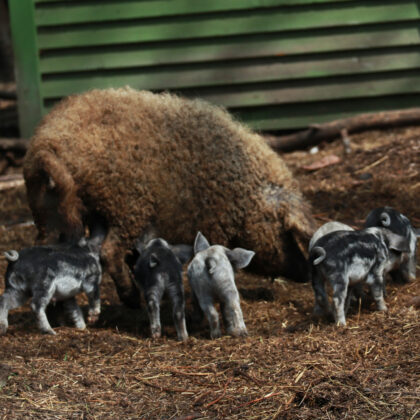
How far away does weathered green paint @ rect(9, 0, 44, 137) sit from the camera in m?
9.12

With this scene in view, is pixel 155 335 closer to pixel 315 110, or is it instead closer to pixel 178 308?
pixel 178 308

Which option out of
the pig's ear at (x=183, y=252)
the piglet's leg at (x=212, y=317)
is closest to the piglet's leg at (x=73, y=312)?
the pig's ear at (x=183, y=252)

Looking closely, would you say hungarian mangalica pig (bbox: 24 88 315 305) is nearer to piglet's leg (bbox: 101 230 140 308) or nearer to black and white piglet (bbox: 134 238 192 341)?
piglet's leg (bbox: 101 230 140 308)

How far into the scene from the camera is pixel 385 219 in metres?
5.09

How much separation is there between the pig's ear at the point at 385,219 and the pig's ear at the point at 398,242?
8 cm

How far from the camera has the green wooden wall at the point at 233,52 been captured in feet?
30.3

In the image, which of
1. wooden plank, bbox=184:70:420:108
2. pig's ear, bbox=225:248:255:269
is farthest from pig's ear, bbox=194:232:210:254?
wooden plank, bbox=184:70:420:108

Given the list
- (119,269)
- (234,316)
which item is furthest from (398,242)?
(119,269)

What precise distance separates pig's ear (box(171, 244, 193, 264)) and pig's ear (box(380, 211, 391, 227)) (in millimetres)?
1377

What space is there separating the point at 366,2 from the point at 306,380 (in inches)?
270

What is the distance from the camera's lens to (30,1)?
907 centimetres

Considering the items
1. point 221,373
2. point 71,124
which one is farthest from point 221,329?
point 71,124

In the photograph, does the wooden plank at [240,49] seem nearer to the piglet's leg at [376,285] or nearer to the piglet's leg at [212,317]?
the piglet's leg at [376,285]

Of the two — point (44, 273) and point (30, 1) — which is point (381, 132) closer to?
point (30, 1)
